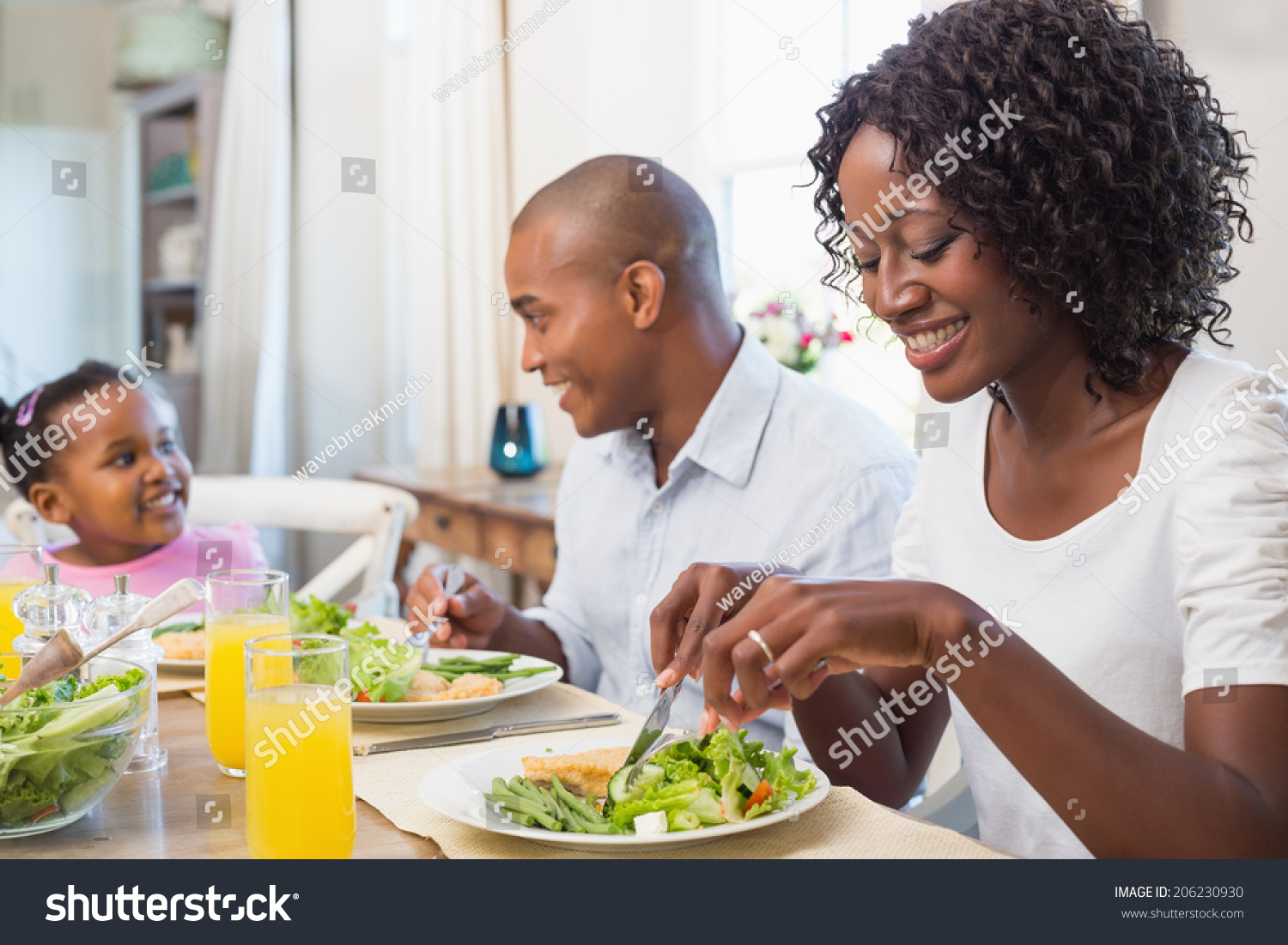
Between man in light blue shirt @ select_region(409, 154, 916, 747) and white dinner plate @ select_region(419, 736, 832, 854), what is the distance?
518 mm

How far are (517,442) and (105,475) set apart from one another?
1.32m

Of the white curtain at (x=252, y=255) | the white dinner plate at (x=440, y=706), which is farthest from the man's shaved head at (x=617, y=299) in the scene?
the white curtain at (x=252, y=255)

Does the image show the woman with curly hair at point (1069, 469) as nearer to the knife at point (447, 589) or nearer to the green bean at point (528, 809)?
the green bean at point (528, 809)

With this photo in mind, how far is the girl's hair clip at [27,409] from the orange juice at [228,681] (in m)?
1.38

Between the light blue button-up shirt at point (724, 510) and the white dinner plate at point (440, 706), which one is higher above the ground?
the light blue button-up shirt at point (724, 510)

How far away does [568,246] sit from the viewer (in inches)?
67.9

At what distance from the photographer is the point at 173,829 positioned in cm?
94

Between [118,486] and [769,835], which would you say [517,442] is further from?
[769,835]

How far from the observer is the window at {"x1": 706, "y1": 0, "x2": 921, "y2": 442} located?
9.16 ft

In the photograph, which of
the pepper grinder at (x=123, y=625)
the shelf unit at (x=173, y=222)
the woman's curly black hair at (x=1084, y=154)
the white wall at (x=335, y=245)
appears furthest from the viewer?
the shelf unit at (x=173, y=222)

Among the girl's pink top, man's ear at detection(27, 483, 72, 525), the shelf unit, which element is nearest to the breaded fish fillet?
the girl's pink top

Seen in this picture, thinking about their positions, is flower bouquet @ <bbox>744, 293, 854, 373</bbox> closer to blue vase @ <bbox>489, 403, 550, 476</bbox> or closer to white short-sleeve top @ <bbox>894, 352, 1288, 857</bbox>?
blue vase @ <bbox>489, 403, 550, 476</bbox>

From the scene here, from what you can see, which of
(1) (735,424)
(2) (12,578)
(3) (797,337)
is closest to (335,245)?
(3) (797,337)

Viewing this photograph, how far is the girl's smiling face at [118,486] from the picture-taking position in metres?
2.17
